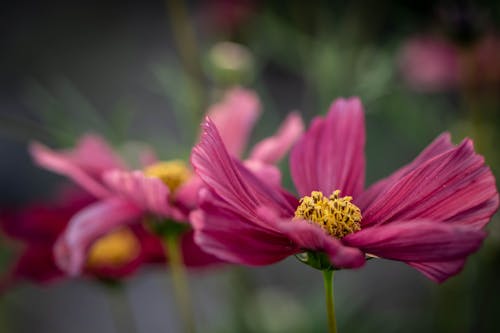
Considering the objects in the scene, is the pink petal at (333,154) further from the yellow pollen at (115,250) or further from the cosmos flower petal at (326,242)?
the yellow pollen at (115,250)

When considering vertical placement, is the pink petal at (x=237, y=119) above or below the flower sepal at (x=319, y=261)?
above

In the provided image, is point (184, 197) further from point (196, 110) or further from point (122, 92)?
point (122, 92)

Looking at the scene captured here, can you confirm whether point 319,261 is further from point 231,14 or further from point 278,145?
point 231,14

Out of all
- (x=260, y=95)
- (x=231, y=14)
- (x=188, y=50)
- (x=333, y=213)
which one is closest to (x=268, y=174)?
(x=333, y=213)

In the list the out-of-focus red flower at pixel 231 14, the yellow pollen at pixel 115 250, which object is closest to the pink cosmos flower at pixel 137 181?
the yellow pollen at pixel 115 250

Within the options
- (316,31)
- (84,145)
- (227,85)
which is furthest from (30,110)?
(84,145)

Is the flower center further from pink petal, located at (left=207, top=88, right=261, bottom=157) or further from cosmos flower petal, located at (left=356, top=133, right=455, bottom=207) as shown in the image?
pink petal, located at (left=207, top=88, right=261, bottom=157)
